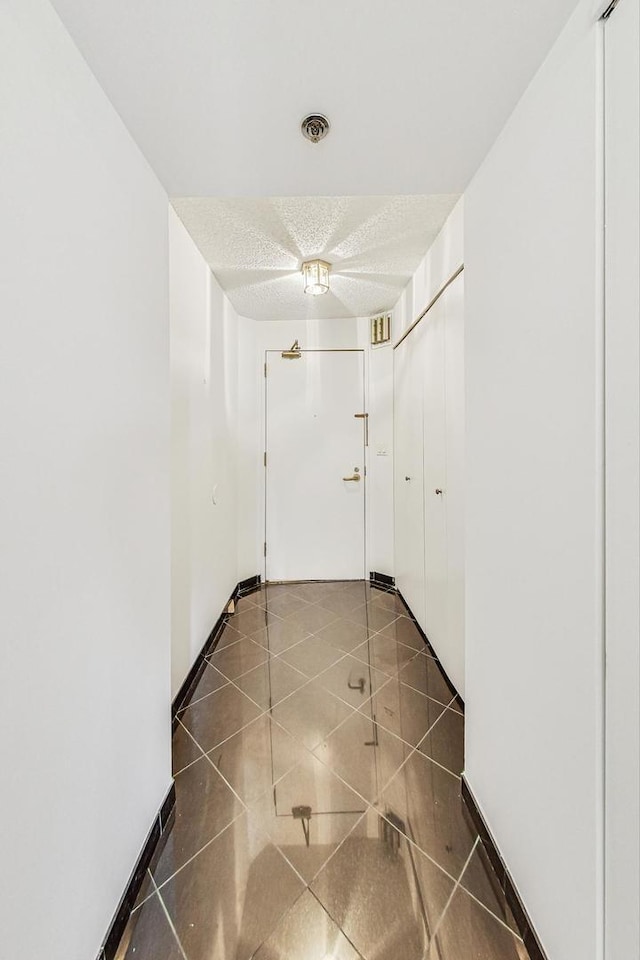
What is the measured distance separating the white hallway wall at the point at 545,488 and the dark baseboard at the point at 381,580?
2.12 m

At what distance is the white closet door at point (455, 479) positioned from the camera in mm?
1843

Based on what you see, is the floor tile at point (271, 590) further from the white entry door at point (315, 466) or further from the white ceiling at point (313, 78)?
the white ceiling at point (313, 78)

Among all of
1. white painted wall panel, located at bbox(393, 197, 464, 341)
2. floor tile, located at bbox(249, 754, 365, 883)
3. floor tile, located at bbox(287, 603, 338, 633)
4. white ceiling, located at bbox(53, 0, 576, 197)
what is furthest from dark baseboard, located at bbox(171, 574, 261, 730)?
white painted wall panel, located at bbox(393, 197, 464, 341)

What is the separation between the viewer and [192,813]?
4.41 ft

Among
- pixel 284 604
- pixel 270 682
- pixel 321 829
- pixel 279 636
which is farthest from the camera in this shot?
pixel 284 604

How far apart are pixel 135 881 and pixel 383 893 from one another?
0.70 meters

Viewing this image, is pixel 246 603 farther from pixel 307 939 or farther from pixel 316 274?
pixel 316 274

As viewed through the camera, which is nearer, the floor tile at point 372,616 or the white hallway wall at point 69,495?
the white hallway wall at point 69,495

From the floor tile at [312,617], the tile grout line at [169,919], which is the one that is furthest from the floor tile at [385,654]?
the tile grout line at [169,919]

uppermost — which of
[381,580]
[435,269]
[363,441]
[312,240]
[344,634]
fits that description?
[312,240]

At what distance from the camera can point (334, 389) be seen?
11.4 feet

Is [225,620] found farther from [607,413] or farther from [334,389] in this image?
[607,413]

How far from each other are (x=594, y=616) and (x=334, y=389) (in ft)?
9.73

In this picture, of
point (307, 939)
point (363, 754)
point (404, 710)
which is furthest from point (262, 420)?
point (307, 939)
